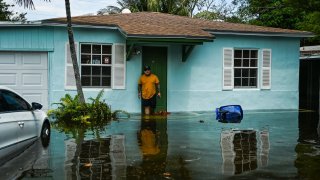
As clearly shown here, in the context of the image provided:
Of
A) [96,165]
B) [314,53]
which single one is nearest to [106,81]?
[96,165]

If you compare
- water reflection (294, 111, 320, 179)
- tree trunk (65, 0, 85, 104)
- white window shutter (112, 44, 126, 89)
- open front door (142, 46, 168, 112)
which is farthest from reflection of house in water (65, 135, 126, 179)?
open front door (142, 46, 168, 112)

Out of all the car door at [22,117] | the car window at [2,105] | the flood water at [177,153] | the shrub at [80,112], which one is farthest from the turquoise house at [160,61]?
the car window at [2,105]

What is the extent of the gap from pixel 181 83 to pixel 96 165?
9.21 m

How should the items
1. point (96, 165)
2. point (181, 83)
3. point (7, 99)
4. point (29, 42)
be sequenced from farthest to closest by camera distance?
point (181, 83) → point (29, 42) → point (7, 99) → point (96, 165)

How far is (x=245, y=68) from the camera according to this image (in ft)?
58.7

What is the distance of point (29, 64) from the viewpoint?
15469mm

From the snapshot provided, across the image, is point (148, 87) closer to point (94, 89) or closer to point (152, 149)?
point (94, 89)

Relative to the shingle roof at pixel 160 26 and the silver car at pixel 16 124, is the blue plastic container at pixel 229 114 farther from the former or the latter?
the silver car at pixel 16 124

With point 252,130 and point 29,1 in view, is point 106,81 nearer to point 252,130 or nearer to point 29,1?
point 29,1

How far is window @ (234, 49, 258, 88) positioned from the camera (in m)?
17.9

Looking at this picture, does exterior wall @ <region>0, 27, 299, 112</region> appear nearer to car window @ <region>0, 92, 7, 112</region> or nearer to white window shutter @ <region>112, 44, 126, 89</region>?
white window shutter @ <region>112, 44, 126, 89</region>

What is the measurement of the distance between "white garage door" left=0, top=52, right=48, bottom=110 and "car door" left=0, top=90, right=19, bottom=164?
21.8ft

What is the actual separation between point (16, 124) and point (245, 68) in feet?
35.3

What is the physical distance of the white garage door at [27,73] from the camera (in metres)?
15.2
